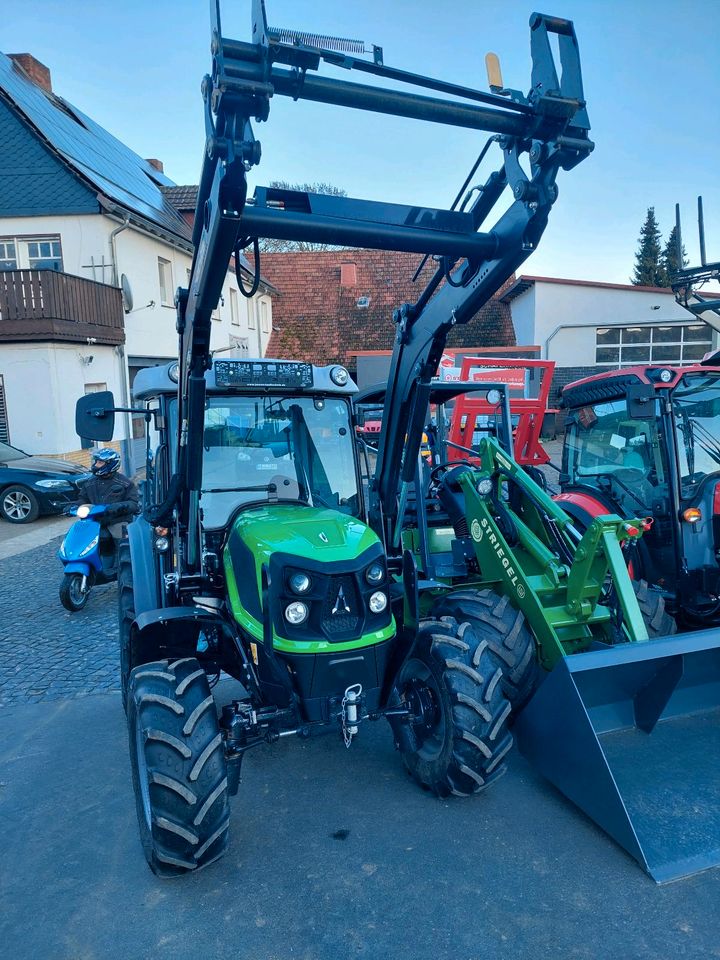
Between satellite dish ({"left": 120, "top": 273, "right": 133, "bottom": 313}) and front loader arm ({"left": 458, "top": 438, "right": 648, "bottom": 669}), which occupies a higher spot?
satellite dish ({"left": 120, "top": 273, "right": 133, "bottom": 313})

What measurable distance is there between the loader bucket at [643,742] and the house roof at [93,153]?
16.5 metres

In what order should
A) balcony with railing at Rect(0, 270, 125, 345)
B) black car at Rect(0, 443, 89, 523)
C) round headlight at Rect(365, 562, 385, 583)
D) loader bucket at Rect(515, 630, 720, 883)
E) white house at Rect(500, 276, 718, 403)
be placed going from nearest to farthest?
loader bucket at Rect(515, 630, 720, 883) < round headlight at Rect(365, 562, 385, 583) < black car at Rect(0, 443, 89, 523) < balcony with railing at Rect(0, 270, 125, 345) < white house at Rect(500, 276, 718, 403)

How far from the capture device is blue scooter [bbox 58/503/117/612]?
7.05 m

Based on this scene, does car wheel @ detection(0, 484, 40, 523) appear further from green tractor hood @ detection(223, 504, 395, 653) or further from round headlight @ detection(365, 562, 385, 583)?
round headlight @ detection(365, 562, 385, 583)

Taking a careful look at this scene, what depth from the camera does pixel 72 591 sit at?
708 cm

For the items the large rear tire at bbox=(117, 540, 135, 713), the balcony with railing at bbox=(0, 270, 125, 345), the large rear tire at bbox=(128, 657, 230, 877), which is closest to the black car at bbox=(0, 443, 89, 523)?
the balcony with railing at bbox=(0, 270, 125, 345)

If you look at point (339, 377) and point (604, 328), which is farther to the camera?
point (604, 328)

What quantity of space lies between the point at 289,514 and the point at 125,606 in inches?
65.7

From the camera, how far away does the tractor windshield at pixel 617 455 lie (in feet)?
16.9

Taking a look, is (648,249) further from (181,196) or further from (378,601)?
(378,601)

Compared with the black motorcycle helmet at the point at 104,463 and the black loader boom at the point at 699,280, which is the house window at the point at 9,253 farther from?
the black loader boom at the point at 699,280

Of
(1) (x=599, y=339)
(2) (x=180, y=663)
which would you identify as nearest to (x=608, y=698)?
(2) (x=180, y=663)

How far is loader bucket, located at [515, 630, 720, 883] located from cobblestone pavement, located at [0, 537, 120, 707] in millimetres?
3507

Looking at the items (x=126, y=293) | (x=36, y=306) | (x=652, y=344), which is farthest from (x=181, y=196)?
(x=652, y=344)
